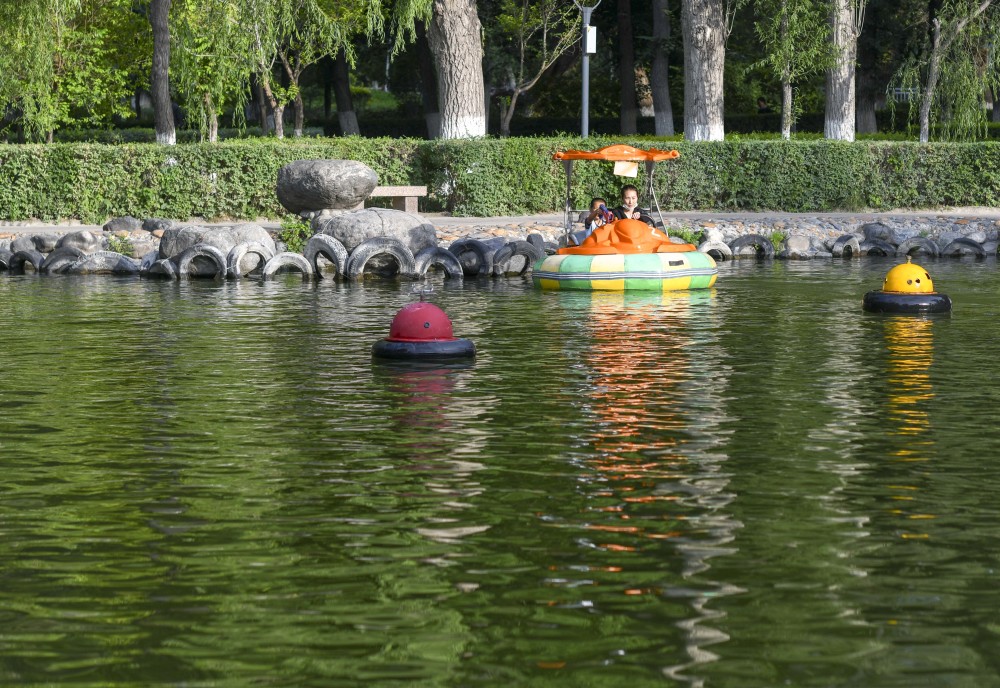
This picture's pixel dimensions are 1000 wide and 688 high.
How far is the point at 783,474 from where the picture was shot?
8.73 m

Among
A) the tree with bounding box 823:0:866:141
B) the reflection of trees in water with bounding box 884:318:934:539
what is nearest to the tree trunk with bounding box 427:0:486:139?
the tree with bounding box 823:0:866:141

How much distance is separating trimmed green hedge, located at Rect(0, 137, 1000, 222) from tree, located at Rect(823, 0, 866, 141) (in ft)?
7.09

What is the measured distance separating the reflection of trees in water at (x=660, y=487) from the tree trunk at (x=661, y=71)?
34686 mm

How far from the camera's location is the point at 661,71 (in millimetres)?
Answer: 50969

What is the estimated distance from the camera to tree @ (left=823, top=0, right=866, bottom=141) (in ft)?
118

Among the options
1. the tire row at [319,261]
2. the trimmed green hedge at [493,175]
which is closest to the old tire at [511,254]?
the tire row at [319,261]

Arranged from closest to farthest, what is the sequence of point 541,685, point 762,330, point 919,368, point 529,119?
point 541,685 → point 919,368 → point 762,330 → point 529,119

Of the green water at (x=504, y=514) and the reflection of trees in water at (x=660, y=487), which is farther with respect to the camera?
the reflection of trees in water at (x=660, y=487)

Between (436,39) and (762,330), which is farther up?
(436,39)

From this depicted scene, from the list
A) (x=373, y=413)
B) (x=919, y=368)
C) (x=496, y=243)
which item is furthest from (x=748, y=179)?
(x=373, y=413)

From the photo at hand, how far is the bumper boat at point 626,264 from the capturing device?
68.5ft

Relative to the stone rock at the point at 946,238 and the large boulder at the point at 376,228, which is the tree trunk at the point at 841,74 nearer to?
the stone rock at the point at 946,238

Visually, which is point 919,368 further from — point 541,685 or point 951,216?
point 951,216

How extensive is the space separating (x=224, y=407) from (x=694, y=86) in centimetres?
2645
